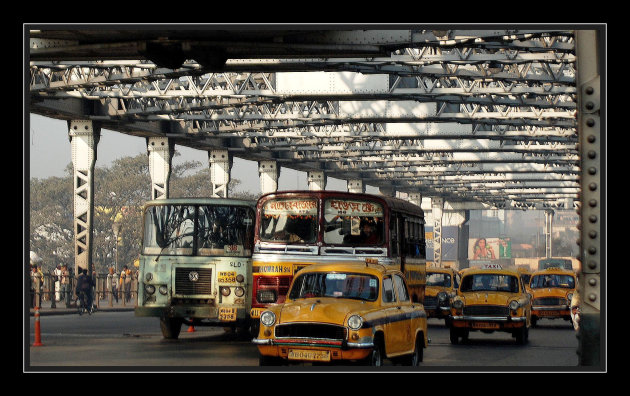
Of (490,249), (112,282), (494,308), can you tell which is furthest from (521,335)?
(490,249)

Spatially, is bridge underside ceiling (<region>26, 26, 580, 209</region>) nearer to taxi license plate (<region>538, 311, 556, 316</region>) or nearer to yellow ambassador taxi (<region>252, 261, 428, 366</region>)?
yellow ambassador taxi (<region>252, 261, 428, 366</region>)

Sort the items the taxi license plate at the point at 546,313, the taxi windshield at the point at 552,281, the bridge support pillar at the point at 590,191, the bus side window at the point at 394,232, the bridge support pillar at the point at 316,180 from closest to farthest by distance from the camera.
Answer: the bridge support pillar at the point at 590,191, the bus side window at the point at 394,232, the taxi license plate at the point at 546,313, the taxi windshield at the point at 552,281, the bridge support pillar at the point at 316,180

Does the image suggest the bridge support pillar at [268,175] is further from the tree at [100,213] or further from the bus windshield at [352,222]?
the bus windshield at [352,222]

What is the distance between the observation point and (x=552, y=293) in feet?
114

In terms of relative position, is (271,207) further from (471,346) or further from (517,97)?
(517,97)

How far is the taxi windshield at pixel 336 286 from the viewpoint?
17.8 metres

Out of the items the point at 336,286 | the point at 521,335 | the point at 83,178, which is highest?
the point at 83,178

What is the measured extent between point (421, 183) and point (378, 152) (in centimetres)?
2633

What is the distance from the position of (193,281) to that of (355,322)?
31.6 ft

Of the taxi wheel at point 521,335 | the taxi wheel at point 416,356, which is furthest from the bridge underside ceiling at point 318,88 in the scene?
the taxi wheel at point 521,335

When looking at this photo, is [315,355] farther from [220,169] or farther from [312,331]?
[220,169]

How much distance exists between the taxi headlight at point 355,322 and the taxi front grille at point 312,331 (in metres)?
0.12

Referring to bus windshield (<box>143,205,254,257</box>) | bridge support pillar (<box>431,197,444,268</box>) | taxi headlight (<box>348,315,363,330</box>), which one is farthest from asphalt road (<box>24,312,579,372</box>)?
bridge support pillar (<box>431,197,444,268</box>)

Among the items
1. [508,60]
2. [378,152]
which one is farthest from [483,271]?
[378,152]
